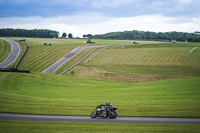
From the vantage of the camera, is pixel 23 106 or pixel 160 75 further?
pixel 160 75

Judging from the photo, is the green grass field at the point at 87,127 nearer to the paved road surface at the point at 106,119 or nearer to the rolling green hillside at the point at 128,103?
the paved road surface at the point at 106,119

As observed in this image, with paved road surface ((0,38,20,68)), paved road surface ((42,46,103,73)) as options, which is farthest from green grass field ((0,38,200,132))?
paved road surface ((0,38,20,68))

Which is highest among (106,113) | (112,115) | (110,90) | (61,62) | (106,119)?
(106,113)

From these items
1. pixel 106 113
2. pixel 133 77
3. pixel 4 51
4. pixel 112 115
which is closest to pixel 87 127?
pixel 106 113

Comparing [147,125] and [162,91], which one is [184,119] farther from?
[162,91]

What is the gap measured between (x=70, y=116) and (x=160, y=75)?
41791 millimetres

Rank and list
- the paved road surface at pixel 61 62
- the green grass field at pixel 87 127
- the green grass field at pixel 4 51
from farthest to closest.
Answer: the green grass field at pixel 4 51 → the paved road surface at pixel 61 62 → the green grass field at pixel 87 127

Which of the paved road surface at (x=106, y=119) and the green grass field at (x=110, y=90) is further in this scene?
the paved road surface at (x=106, y=119)

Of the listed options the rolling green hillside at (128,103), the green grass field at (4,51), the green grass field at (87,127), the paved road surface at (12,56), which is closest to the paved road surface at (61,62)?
the paved road surface at (12,56)

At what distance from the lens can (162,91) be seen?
36.5m

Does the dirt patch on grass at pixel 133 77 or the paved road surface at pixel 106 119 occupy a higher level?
the paved road surface at pixel 106 119

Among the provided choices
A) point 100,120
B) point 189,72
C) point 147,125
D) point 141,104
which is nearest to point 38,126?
point 100,120

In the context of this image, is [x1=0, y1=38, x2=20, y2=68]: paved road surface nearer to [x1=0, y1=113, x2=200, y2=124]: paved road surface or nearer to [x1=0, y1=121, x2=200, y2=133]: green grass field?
[x1=0, y1=113, x2=200, y2=124]: paved road surface

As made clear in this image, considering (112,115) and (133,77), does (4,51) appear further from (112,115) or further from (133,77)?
(112,115)
